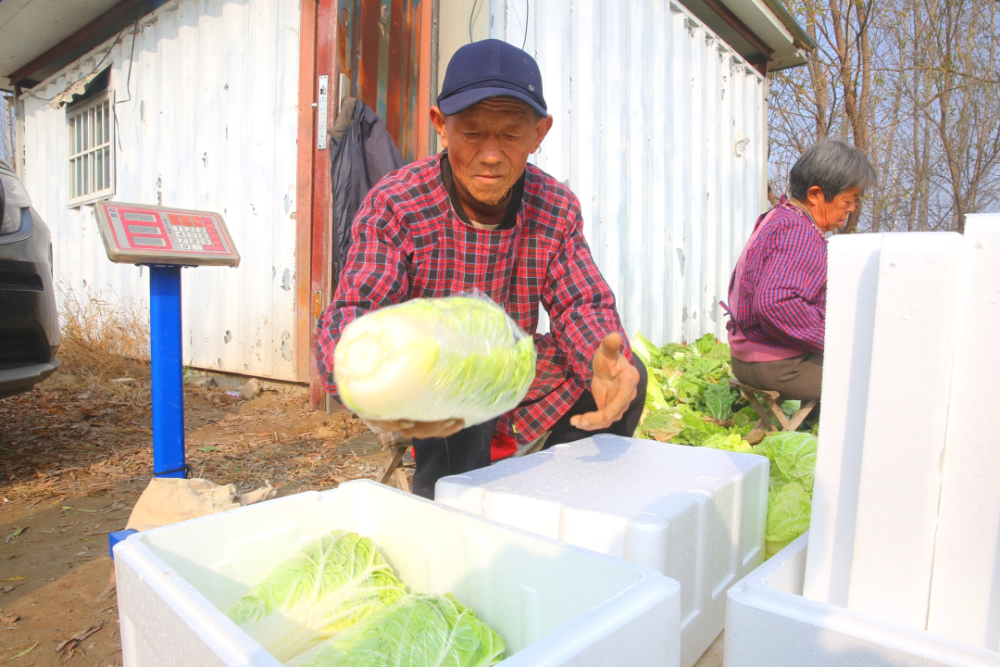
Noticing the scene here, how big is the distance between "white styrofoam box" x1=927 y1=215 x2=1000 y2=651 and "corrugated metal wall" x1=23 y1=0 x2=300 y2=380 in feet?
15.1

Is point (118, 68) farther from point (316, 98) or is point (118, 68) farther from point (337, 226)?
point (337, 226)

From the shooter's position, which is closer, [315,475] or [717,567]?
[717,567]

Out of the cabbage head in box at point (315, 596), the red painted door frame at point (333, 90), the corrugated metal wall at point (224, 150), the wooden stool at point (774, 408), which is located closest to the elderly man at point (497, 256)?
the cabbage head in box at point (315, 596)

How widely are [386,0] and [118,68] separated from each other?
4.07 m

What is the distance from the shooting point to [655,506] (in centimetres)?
Result: 146

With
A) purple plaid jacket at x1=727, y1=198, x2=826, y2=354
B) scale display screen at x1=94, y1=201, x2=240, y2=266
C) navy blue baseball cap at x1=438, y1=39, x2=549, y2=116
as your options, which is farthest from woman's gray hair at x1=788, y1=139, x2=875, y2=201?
scale display screen at x1=94, y1=201, x2=240, y2=266

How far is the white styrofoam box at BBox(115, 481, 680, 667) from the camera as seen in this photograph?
924mm

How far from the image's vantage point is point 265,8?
16.3ft

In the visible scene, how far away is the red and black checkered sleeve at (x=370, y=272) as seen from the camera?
1.78m

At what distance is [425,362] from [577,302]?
125 centimetres

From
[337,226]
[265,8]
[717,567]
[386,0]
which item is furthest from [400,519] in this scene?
[265,8]

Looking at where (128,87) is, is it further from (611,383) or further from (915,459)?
(915,459)

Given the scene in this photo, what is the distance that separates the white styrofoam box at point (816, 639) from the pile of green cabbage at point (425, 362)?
2.06 ft

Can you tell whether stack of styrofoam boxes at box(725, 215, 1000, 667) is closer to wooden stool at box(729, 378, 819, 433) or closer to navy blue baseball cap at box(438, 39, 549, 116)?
navy blue baseball cap at box(438, 39, 549, 116)
